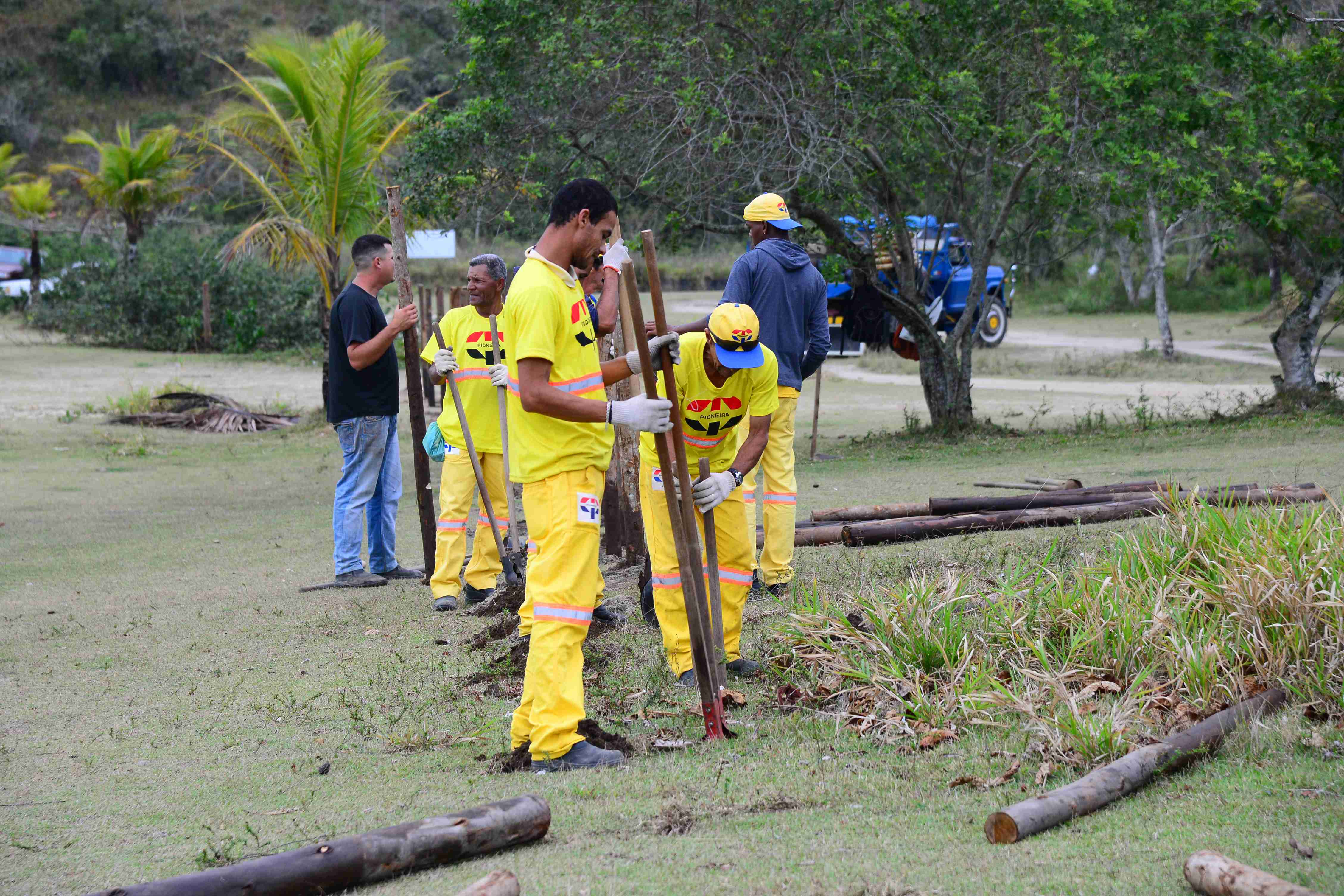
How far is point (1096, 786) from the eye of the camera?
3.66 metres

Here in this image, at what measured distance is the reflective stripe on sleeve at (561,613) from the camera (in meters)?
4.21

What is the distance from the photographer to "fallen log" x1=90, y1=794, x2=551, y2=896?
3068 millimetres

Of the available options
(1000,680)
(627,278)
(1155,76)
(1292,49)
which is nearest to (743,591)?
(1000,680)

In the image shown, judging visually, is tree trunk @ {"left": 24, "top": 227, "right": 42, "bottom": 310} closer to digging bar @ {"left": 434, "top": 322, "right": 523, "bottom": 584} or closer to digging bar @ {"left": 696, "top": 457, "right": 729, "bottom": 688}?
digging bar @ {"left": 434, "top": 322, "right": 523, "bottom": 584}

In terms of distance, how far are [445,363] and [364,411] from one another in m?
1.00

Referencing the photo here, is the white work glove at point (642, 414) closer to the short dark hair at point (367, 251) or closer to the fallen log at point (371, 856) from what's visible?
the fallen log at point (371, 856)

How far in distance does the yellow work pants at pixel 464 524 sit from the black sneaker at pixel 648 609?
1.09 meters

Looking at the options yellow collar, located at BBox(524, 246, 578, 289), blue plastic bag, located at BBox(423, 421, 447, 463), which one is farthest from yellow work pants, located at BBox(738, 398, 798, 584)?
yellow collar, located at BBox(524, 246, 578, 289)

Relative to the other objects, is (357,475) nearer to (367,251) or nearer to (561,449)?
(367,251)

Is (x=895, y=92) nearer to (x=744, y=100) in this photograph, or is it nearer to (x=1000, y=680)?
(x=744, y=100)

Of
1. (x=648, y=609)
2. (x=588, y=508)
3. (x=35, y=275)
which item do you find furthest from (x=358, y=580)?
(x=35, y=275)

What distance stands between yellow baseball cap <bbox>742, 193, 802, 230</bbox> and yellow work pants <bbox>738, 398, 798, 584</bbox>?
3.24 ft

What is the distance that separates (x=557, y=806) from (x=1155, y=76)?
10488mm

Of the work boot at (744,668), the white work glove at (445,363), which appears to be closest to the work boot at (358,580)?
the white work glove at (445,363)
